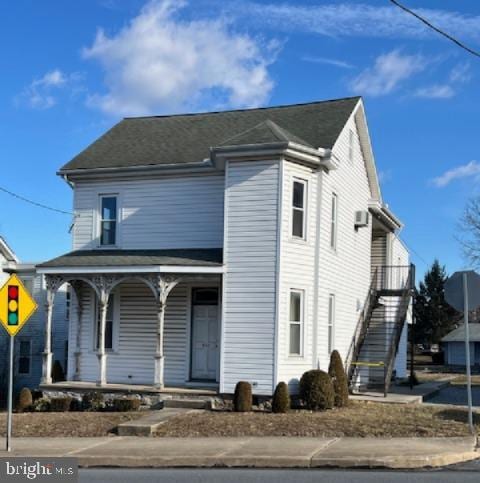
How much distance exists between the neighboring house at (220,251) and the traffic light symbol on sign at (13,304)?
5887 millimetres

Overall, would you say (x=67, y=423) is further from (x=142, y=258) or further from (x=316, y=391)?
(x=316, y=391)

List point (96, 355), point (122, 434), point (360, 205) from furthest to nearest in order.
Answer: point (360, 205)
point (96, 355)
point (122, 434)

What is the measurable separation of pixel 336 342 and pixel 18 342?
18066 mm

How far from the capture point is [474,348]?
5866 centimetres

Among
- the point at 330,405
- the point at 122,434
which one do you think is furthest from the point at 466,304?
the point at 122,434

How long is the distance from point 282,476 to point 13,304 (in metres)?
5.92

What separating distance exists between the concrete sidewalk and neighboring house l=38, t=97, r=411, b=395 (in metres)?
4.84

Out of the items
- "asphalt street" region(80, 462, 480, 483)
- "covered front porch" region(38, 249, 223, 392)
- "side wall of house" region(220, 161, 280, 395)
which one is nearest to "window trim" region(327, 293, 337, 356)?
"side wall of house" region(220, 161, 280, 395)

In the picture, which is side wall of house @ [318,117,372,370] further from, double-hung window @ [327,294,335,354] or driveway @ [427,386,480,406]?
driveway @ [427,386,480,406]

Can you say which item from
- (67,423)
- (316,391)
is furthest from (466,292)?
(67,423)

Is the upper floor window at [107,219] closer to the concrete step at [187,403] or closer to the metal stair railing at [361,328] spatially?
the concrete step at [187,403]

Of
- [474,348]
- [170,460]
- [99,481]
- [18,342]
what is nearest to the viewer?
[99,481]

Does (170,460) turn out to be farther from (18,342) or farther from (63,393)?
(18,342)

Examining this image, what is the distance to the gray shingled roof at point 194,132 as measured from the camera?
21438mm
